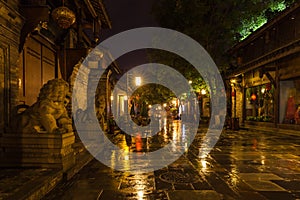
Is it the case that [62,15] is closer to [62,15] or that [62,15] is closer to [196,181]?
[62,15]

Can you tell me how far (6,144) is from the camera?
6.48m

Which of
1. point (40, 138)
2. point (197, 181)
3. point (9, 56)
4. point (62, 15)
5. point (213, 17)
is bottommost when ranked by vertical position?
point (197, 181)

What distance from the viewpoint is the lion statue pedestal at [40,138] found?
20.9 feet

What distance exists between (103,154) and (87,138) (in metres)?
1.60

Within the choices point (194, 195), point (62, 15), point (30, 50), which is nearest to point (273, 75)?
point (62, 15)

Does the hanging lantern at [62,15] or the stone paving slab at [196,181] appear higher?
the hanging lantern at [62,15]

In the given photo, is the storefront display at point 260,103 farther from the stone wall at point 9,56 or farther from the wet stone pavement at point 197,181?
the stone wall at point 9,56

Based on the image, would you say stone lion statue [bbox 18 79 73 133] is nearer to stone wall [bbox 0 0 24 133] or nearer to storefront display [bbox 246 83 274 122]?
stone wall [bbox 0 0 24 133]

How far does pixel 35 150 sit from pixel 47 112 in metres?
0.89

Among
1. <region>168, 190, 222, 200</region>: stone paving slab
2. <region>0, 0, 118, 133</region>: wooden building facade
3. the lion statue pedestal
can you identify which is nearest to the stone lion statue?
the lion statue pedestal

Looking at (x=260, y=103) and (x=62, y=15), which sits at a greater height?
(x=62, y=15)

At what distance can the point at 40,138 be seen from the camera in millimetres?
6363

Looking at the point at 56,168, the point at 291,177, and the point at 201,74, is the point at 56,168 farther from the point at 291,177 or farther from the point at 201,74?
the point at 201,74

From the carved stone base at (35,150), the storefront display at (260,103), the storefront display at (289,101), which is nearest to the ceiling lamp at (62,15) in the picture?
the carved stone base at (35,150)
